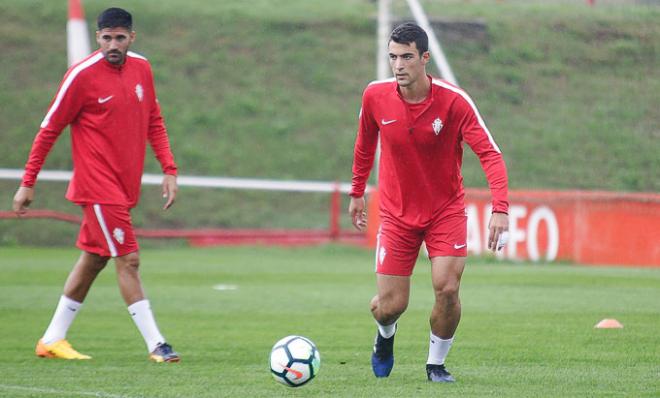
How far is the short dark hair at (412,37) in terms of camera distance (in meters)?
7.66

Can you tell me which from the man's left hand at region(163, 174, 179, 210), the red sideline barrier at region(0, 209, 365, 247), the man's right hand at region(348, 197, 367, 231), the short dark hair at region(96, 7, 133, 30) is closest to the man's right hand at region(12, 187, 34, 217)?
the man's left hand at region(163, 174, 179, 210)

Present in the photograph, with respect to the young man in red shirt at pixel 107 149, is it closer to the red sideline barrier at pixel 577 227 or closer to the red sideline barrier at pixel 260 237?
the red sideline barrier at pixel 577 227

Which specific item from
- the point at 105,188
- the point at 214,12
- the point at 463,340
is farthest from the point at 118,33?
the point at 214,12

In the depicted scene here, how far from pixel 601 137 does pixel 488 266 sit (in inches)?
413

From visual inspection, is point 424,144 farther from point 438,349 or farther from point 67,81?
point 67,81

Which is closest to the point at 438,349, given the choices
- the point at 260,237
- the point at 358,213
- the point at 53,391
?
the point at 358,213

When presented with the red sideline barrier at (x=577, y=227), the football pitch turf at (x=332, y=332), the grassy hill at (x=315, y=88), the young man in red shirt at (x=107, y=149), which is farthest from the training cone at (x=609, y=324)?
the grassy hill at (x=315, y=88)

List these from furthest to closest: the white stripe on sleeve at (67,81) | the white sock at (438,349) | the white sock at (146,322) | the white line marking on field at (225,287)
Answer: the white line marking on field at (225,287) → the white sock at (146,322) → the white stripe on sleeve at (67,81) → the white sock at (438,349)

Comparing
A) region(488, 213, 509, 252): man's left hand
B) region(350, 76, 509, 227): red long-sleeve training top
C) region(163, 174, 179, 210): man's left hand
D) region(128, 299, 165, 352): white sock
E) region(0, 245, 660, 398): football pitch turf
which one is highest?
region(350, 76, 509, 227): red long-sleeve training top

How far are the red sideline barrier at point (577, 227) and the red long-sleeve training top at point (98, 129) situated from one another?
11.2 meters

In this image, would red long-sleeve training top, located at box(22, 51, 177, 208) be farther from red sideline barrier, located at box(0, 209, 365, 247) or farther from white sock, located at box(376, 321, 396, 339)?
red sideline barrier, located at box(0, 209, 365, 247)

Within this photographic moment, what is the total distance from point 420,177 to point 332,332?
3.14 meters

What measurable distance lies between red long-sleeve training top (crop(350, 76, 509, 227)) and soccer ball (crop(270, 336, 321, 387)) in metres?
1.12

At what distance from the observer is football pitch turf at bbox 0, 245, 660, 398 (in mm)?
7629
